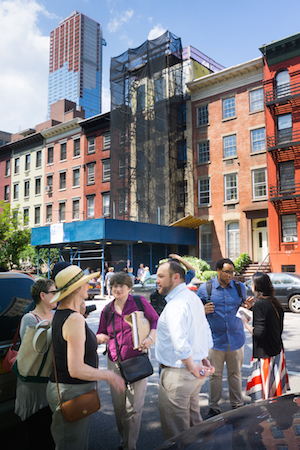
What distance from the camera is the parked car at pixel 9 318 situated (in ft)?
11.8

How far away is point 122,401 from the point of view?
12.2 feet

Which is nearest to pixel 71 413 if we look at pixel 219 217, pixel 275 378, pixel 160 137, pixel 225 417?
pixel 225 417

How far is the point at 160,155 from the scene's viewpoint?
102 feet

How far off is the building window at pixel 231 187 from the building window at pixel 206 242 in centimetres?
279

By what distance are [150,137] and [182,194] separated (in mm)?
5675

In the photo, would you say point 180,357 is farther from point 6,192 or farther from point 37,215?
point 6,192

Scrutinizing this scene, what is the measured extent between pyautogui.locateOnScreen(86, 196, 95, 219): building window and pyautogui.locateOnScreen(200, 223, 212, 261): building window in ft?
34.4

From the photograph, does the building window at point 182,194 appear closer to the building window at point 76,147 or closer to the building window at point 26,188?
the building window at point 76,147

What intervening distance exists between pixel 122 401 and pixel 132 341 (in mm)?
608

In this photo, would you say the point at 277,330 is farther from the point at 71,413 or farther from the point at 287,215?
the point at 287,215

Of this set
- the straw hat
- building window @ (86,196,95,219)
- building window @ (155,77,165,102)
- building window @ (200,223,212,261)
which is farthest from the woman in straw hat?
building window @ (86,196,95,219)

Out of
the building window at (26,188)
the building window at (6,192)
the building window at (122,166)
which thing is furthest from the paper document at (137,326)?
the building window at (6,192)

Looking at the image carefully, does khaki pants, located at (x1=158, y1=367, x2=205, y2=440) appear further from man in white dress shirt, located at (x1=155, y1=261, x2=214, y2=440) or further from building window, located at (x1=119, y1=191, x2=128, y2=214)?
building window, located at (x1=119, y1=191, x2=128, y2=214)

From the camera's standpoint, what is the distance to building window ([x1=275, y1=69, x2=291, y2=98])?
24766 mm
